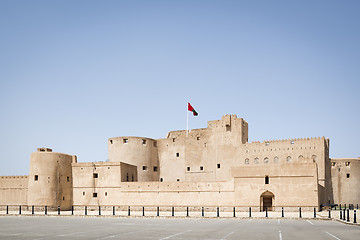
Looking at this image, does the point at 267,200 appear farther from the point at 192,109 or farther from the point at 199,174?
the point at 192,109

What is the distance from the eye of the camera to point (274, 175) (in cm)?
3609

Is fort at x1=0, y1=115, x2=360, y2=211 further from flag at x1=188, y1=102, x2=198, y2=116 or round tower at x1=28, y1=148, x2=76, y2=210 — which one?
flag at x1=188, y1=102, x2=198, y2=116

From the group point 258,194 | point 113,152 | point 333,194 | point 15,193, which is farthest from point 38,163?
point 333,194

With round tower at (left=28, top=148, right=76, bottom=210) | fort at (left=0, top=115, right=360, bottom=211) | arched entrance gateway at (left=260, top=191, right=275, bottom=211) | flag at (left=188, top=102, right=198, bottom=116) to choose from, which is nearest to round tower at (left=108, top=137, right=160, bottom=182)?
fort at (left=0, top=115, right=360, bottom=211)

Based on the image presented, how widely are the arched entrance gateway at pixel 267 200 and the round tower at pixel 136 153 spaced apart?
18499 mm

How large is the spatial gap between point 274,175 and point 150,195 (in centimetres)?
1268

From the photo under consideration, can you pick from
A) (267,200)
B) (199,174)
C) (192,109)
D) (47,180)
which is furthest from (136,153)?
(267,200)

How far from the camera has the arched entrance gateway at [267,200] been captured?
1423 inches

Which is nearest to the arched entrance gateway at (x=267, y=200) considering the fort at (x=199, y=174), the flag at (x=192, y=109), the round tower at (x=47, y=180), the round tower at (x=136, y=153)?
the fort at (x=199, y=174)

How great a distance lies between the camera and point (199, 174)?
5084cm

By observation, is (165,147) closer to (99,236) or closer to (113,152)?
(113,152)

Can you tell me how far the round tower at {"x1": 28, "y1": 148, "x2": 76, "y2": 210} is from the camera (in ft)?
136

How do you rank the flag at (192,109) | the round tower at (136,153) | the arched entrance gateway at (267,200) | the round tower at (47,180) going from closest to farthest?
the arched entrance gateway at (267,200) < the round tower at (47,180) < the round tower at (136,153) < the flag at (192,109)

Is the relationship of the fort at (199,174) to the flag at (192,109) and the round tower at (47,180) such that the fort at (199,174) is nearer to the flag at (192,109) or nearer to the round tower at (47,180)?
the round tower at (47,180)
